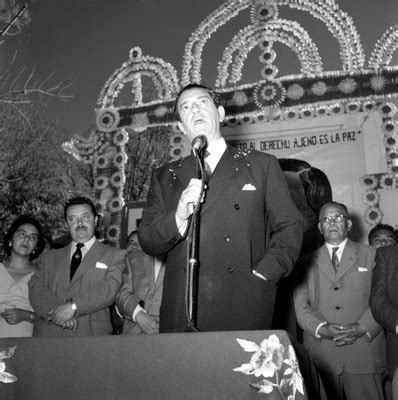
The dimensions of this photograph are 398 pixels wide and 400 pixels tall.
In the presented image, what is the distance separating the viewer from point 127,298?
139 inches

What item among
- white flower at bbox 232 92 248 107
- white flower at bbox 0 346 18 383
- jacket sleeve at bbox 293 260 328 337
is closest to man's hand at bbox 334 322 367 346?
jacket sleeve at bbox 293 260 328 337

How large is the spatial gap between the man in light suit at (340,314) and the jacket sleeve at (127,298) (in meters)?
1.03

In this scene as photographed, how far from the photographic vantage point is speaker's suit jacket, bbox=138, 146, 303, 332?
1.95 meters

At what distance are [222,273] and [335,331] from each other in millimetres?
1612

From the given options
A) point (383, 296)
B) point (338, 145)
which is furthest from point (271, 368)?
point (338, 145)

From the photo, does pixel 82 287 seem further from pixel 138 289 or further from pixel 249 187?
pixel 249 187

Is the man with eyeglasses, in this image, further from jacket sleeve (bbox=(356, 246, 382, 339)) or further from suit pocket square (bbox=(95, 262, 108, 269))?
suit pocket square (bbox=(95, 262, 108, 269))

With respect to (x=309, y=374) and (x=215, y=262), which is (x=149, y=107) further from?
(x=309, y=374)

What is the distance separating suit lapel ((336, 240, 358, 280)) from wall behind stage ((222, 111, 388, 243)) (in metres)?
2.07

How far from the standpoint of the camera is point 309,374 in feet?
4.43

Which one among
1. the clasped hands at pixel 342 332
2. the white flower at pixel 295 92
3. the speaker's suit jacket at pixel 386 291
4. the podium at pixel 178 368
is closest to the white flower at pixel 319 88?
the white flower at pixel 295 92

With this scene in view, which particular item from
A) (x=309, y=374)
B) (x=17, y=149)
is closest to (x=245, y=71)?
(x=17, y=149)

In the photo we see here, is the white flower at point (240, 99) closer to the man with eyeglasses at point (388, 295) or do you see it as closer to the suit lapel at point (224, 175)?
the man with eyeglasses at point (388, 295)

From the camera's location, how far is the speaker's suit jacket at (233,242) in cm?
195
